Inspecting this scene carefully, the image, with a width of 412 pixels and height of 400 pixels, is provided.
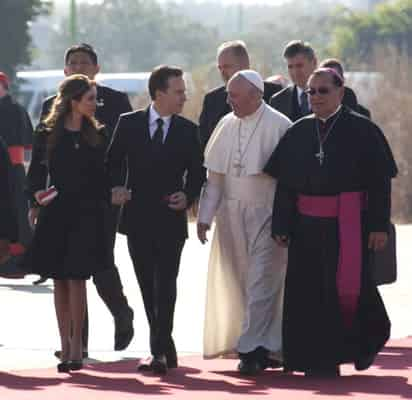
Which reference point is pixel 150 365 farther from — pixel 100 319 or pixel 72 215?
pixel 100 319

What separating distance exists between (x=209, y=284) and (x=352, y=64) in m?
32.5

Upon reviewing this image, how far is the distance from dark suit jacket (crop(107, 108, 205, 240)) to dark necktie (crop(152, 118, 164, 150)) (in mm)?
29

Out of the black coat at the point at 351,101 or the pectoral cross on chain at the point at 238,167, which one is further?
the black coat at the point at 351,101

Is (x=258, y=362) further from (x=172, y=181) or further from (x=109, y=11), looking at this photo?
(x=109, y=11)

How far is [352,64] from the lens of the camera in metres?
42.9

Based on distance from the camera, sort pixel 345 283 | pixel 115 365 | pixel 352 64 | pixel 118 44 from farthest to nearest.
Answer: pixel 118 44 < pixel 352 64 < pixel 115 365 < pixel 345 283

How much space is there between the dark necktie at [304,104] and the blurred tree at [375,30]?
173 ft

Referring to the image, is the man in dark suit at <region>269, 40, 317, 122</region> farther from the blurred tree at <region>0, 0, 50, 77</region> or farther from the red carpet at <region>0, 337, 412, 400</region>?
the blurred tree at <region>0, 0, 50, 77</region>

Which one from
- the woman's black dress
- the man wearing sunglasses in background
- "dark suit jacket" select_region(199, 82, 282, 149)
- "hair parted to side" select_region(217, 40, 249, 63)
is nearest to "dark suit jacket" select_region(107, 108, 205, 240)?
the woman's black dress

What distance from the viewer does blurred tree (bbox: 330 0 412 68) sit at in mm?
66688

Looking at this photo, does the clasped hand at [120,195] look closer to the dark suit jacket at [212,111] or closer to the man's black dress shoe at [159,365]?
the man's black dress shoe at [159,365]

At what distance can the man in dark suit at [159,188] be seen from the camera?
34.2ft

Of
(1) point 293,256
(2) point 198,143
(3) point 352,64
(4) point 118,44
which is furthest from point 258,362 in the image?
(4) point 118,44

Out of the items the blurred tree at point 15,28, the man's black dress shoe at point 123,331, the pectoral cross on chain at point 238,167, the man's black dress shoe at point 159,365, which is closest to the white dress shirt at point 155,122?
the pectoral cross on chain at point 238,167
